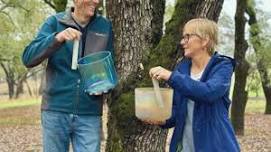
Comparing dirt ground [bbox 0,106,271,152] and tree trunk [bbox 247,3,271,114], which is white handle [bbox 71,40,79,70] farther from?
tree trunk [bbox 247,3,271,114]

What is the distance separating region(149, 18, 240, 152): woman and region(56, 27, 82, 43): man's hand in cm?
58

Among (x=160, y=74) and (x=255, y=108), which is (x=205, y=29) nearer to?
(x=160, y=74)

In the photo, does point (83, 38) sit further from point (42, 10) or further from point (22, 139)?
point (42, 10)

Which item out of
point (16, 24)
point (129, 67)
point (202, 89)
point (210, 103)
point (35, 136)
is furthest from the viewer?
point (16, 24)

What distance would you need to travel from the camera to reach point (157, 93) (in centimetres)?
351

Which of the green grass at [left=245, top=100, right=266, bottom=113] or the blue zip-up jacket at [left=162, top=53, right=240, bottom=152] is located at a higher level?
the blue zip-up jacket at [left=162, top=53, right=240, bottom=152]

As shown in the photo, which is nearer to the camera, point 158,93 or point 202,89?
point 202,89

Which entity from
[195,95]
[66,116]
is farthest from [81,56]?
[195,95]

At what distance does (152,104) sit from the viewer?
3564mm

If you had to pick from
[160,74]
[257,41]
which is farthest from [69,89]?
[257,41]

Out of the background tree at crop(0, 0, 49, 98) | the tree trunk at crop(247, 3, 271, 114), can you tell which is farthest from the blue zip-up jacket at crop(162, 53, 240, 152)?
the background tree at crop(0, 0, 49, 98)

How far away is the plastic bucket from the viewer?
3789 millimetres

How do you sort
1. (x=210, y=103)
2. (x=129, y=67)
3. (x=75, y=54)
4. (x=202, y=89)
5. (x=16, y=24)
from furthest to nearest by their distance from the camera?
1. (x=16, y=24)
2. (x=129, y=67)
3. (x=75, y=54)
4. (x=210, y=103)
5. (x=202, y=89)

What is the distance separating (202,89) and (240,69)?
40.3 feet
